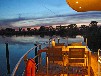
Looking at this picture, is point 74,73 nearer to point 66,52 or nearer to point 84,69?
point 84,69

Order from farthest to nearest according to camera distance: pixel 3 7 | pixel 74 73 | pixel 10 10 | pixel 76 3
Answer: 1. pixel 3 7
2. pixel 10 10
3. pixel 76 3
4. pixel 74 73

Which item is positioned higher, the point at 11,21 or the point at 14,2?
the point at 14,2

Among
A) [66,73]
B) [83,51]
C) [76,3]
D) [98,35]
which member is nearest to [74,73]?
[66,73]

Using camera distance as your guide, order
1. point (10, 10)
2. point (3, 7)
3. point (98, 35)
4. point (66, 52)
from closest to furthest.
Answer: point (66, 52) < point (98, 35) < point (10, 10) < point (3, 7)

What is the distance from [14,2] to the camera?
44844 millimetres

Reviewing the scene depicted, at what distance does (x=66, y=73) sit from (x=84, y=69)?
476 millimetres

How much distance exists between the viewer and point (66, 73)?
4.93 m

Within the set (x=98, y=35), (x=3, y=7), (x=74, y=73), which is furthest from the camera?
(x=3, y=7)

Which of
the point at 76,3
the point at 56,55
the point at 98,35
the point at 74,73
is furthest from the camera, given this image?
the point at 98,35

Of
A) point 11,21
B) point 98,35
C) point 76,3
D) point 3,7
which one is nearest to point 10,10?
point 11,21

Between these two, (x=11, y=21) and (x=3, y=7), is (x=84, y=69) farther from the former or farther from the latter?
(x=3, y=7)

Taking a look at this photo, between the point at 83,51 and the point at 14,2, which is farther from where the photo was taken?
the point at 14,2

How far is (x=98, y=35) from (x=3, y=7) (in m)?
39.6

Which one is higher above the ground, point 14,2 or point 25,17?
point 14,2
